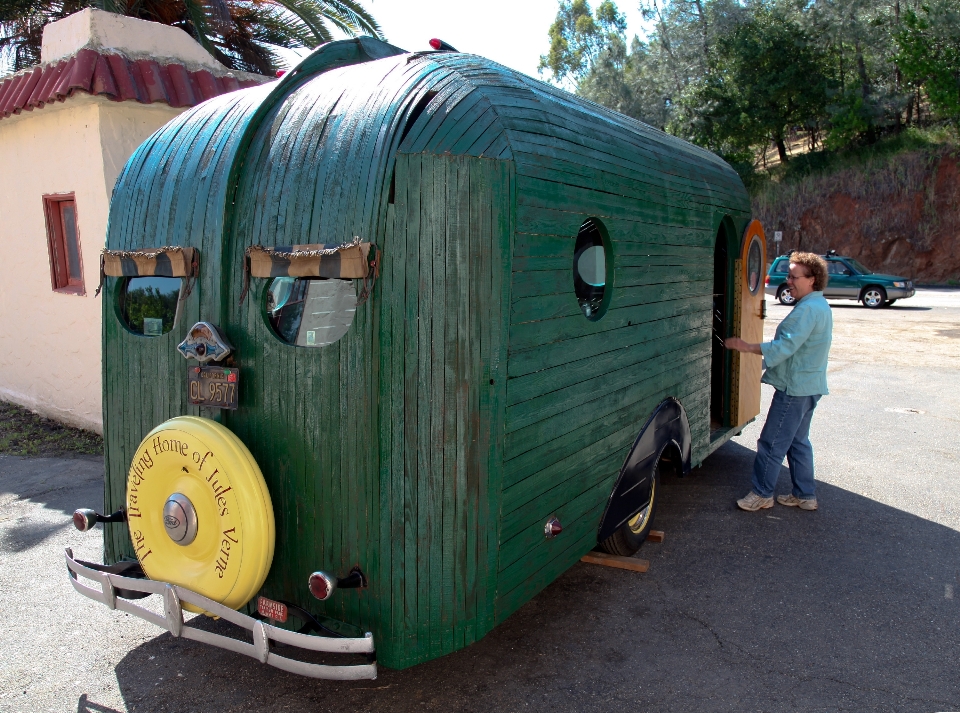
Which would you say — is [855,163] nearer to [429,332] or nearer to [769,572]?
[769,572]

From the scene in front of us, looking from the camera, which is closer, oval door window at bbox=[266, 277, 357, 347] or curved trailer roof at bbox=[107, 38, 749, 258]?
curved trailer roof at bbox=[107, 38, 749, 258]

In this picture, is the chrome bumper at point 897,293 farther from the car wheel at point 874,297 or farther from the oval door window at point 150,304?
the oval door window at point 150,304

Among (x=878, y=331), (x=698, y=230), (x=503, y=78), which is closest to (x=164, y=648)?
(x=503, y=78)

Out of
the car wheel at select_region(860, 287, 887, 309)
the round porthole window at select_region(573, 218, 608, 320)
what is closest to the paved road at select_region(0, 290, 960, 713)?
the round porthole window at select_region(573, 218, 608, 320)

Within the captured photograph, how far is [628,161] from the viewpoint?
148 inches

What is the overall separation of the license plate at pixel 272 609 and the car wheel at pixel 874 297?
68.9ft

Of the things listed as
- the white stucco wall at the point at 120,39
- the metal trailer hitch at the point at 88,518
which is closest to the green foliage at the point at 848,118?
the white stucco wall at the point at 120,39

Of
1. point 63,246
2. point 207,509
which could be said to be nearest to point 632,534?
point 207,509

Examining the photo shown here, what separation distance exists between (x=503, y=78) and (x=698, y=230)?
2098mm

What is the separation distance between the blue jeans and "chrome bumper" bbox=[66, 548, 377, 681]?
11.7 ft

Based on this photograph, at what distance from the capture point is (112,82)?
5984mm

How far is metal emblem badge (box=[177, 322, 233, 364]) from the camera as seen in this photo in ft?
9.55

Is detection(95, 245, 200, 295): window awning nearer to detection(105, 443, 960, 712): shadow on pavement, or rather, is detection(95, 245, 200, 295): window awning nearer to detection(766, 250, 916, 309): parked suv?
detection(105, 443, 960, 712): shadow on pavement

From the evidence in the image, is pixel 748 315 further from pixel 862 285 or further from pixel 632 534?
pixel 862 285
